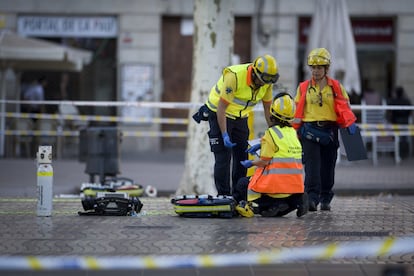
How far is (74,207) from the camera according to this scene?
34.6 feet

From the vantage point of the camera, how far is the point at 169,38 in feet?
76.1

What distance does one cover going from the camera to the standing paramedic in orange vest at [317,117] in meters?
10.0

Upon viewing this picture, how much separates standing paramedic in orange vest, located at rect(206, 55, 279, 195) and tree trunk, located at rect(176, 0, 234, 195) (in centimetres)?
232

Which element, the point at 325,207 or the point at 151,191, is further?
the point at 151,191

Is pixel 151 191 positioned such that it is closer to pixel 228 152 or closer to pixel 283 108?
pixel 228 152

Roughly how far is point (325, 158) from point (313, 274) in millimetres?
3667

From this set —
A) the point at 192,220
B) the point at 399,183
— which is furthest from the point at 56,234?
the point at 399,183

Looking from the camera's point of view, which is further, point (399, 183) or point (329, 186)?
point (399, 183)

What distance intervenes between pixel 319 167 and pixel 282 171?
37.8 inches

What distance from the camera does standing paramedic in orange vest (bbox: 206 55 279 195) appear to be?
31.4 ft

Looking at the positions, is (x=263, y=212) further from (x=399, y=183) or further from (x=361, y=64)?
(x=361, y=64)

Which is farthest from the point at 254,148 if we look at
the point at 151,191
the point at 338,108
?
the point at 151,191

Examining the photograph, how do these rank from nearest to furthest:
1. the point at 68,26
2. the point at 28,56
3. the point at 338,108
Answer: the point at 338,108, the point at 28,56, the point at 68,26

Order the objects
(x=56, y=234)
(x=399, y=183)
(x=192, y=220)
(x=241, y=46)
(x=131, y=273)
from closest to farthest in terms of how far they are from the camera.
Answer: (x=131, y=273), (x=56, y=234), (x=192, y=220), (x=399, y=183), (x=241, y=46)
